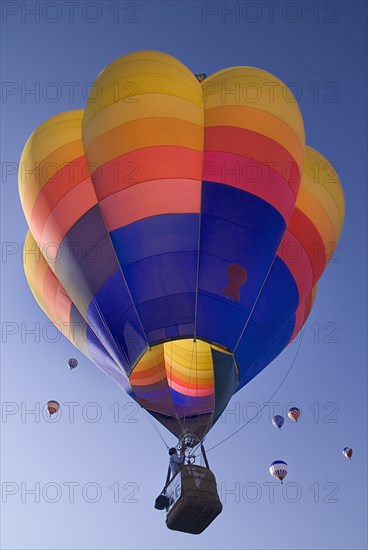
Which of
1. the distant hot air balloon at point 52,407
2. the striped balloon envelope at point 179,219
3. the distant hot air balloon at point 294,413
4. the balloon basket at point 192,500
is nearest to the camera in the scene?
the balloon basket at point 192,500

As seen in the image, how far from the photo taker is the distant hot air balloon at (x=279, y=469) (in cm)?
1423

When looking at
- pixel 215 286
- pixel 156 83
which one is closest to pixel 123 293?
pixel 215 286

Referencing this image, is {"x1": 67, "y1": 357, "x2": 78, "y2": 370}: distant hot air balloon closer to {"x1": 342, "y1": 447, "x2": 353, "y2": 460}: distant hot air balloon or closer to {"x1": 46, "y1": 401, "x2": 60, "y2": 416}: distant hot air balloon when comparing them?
{"x1": 46, "y1": 401, "x2": 60, "y2": 416}: distant hot air balloon

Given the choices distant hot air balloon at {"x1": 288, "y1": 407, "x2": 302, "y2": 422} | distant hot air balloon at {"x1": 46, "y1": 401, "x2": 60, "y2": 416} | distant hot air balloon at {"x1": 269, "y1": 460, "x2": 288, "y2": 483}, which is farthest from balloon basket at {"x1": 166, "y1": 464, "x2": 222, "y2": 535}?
distant hot air balloon at {"x1": 288, "y1": 407, "x2": 302, "y2": 422}

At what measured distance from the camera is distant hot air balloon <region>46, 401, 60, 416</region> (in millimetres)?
14137

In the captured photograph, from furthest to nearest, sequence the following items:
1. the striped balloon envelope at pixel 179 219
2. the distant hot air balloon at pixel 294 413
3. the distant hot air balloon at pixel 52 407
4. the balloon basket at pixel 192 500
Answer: the distant hot air balloon at pixel 294 413
the distant hot air balloon at pixel 52 407
the striped balloon envelope at pixel 179 219
the balloon basket at pixel 192 500

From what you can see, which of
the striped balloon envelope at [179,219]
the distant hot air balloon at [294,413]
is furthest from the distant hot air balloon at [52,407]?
the distant hot air balloon at [294,413]

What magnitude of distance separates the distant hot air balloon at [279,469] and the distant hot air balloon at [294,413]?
3.66ft

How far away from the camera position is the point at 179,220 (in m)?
11.0

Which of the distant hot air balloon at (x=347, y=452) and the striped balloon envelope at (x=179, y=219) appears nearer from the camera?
the striped balloon envelope at (x=179, y=219)

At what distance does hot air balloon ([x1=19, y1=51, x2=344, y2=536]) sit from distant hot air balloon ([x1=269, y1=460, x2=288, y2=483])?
2.95 meters

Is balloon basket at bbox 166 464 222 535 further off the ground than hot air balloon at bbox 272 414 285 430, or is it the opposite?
hot air balloon at bbox 272 414 285 430

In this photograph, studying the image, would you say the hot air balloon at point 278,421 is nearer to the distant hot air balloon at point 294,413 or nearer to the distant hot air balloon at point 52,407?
the distant hot air balloon at point 294,413

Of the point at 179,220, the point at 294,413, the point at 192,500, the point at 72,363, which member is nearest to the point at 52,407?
the point at 72,363
